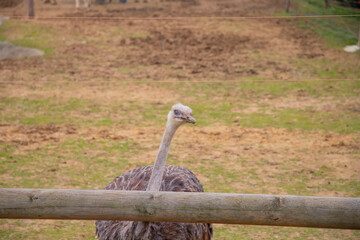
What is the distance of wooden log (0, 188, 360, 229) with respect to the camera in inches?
91.9

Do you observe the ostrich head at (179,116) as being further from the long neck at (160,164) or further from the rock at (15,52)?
the rock at (15,52)

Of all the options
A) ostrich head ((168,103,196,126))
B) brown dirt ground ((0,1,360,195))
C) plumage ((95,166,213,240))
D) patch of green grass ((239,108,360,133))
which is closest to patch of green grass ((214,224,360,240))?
plumage ((95,166,213,240))

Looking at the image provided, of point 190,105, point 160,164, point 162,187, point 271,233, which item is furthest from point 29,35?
point 160,164

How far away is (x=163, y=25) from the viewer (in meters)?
14.6

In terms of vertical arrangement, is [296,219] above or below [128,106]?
above

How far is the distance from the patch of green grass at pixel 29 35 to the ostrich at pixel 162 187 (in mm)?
9372

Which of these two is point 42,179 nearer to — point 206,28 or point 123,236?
point 123,236

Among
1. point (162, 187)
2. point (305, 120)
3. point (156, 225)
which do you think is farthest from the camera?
point (305, 120)

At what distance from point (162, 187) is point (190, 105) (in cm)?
518

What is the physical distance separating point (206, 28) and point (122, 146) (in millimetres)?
8374

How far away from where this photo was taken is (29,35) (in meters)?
13.4

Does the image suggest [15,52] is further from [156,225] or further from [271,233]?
[156,225]

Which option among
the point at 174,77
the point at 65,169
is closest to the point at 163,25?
the point at 174,77

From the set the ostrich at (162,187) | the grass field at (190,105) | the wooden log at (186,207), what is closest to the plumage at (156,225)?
the ostrich at (162,187)
